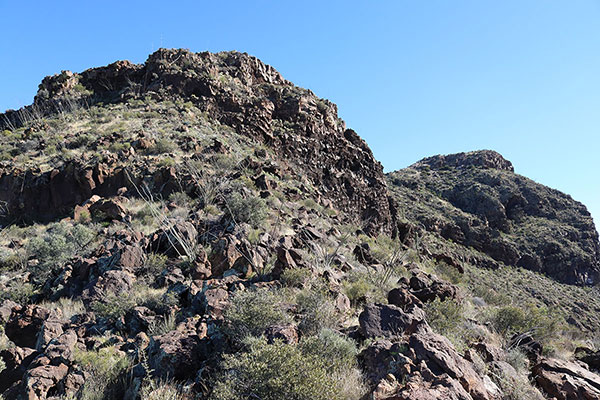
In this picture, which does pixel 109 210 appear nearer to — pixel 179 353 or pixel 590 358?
pixel 179 353

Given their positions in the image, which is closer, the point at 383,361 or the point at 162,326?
the point at 383,361

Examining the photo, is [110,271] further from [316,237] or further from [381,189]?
[381,189]

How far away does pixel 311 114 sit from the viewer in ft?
97.2

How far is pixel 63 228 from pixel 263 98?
2110 cm

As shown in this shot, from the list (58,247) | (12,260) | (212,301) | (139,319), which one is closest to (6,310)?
(139,319)

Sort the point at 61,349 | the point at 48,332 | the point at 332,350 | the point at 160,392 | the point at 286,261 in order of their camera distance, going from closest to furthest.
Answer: the point at 160,392, the point at 332,350, the point at 61,349, the point at 48,332, the point at 286,261

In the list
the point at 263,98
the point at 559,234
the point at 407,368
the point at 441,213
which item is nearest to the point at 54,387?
the point at 407,368

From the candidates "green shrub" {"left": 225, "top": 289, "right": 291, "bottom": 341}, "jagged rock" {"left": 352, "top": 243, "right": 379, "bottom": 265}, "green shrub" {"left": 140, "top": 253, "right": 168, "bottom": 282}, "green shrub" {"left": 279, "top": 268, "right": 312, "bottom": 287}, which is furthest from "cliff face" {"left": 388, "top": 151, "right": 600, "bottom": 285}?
"green shrub" {"left": 225, "top": 289, "right": 291, "bottom": 341}

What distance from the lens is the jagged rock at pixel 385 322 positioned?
4.96m

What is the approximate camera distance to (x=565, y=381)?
14.9 feet

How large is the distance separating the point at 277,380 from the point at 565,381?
4140 mm

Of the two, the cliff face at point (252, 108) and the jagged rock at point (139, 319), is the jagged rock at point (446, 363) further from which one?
the cliff face at point (252, 108)

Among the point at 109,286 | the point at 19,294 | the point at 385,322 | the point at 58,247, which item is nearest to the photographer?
the point at 385,322

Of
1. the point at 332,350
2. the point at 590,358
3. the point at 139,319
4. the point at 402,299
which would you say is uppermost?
the point at 402,299
